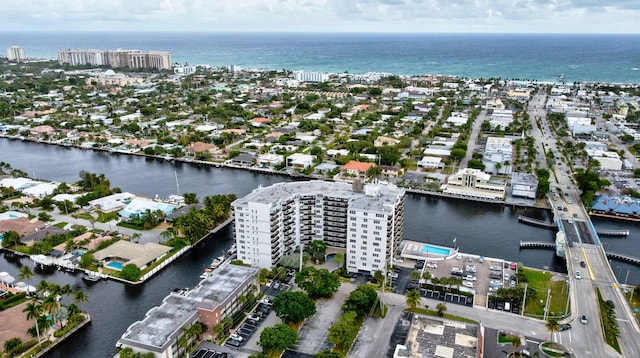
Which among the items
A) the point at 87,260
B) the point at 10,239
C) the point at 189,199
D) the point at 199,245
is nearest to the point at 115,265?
the point at 87,260

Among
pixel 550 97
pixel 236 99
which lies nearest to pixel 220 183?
pixel 236 99

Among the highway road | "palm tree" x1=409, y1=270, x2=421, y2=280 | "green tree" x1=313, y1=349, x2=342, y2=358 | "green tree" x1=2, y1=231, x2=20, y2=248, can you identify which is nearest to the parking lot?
"palm tree" x1=409, y1=270, x2=421, y2=280

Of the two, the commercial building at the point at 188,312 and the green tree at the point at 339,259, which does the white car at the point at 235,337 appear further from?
the green tree at the point at 339,259

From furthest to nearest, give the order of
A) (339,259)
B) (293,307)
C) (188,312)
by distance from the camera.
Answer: (339,259) < (293,307) < (188,312)

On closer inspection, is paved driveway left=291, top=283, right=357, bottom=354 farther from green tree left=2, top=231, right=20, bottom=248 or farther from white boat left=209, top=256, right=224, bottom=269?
green tree left=2, top=231, right=20, bottom=248

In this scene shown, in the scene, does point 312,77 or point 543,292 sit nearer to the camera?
point 543,292

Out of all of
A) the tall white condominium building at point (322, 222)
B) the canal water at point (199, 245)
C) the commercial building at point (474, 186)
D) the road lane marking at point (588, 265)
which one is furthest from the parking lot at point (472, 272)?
the commercial building at point (474, 186)

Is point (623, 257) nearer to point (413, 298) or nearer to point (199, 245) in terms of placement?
point (413, 298)

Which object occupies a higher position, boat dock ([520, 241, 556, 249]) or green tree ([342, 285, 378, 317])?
green tree ([342, 285, 378, 317])
